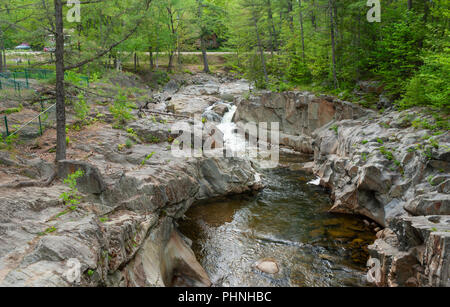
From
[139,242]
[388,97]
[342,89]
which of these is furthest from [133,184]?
[342,89]

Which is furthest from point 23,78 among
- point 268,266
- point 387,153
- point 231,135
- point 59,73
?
point 387,153

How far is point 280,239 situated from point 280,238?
0.08m

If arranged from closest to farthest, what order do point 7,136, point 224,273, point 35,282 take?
point 35,282 → point 224,273 → point 7,136

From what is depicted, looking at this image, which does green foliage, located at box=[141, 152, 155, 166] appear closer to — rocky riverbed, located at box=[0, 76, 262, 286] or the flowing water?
rocky riverbed, located at box=[0, 76, 262, 286]

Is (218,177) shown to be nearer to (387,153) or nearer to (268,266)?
(268,266)

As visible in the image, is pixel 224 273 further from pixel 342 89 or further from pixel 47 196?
pixel 342 89

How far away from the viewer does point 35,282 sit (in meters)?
5.39

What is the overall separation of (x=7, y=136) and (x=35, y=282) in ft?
29.3

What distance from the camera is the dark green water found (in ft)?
34.7

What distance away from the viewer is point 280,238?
42.3 ft

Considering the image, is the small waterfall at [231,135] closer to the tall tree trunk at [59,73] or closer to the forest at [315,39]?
the forest at [315,39]

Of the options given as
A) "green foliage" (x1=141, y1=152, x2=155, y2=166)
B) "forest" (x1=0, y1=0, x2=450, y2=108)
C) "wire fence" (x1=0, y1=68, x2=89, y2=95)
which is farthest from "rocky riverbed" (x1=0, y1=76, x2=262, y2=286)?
"forest" (x1=0, y1=0, x2=450, y2=108)

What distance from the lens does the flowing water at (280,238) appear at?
10.6 m

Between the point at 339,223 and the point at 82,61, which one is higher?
the point at 82,61
